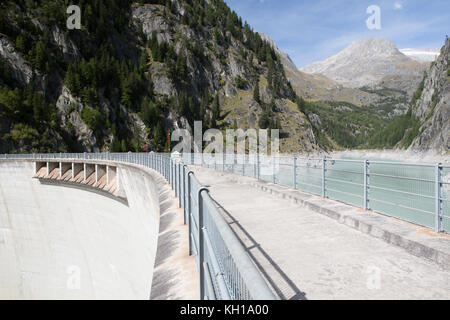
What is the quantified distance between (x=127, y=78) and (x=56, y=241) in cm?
5422

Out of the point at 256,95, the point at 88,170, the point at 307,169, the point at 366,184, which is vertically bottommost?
the point at 88,170

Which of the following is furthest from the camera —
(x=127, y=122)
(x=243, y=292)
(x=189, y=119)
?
(x=189, y=119)

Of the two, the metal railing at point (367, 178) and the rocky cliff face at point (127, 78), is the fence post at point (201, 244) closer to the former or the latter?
the metal railing at point (367, 178)

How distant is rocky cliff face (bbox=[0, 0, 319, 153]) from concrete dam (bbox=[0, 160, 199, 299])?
2480cm

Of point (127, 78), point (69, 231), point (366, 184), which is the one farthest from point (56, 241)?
point (127, 78)

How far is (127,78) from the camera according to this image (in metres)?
74.8

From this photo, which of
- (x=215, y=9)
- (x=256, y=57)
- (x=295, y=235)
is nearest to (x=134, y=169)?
(x=295, y=235)

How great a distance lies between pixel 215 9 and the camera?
428 feet

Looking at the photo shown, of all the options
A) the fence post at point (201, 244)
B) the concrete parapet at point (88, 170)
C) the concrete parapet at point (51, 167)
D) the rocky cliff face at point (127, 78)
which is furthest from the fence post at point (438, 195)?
the rocky cliff face at point (127, 78)

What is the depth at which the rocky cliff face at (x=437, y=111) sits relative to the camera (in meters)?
86.1

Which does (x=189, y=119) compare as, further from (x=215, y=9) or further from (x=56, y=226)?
(x=215, y=9)

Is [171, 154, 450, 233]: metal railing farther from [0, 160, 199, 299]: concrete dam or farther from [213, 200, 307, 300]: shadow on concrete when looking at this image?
[0, 160, 199, 299]: concrete dam

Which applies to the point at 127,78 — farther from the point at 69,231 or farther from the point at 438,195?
the point at 438,195
